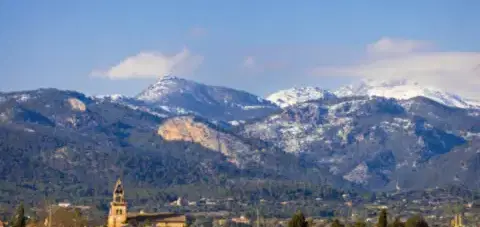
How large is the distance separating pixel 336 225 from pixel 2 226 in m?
53.6

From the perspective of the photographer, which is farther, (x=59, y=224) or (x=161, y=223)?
(x=161, y=223)

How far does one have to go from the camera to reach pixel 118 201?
624 ft

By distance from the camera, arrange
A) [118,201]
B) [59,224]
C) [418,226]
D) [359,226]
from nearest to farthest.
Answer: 1. [359,226]
2. [418,226]
3. [59,224]
4. [118,201]

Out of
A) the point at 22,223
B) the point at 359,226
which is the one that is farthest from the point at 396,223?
the point at 22,223

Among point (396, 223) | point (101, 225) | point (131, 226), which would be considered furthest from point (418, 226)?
point (101, 225)

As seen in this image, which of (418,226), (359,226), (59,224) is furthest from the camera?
(59,224)

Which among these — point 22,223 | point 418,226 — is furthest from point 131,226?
point 418,226

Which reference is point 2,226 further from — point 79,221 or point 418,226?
point 418,226

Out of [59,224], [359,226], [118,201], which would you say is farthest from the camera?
[118,201]

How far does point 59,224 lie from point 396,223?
51749 millimetres

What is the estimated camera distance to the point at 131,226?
182 meters

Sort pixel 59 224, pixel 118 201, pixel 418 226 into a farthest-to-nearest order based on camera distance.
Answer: pixel 118 201
pixel 59 224
pixel 418 226

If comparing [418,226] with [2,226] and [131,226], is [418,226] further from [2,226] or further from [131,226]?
[2,226]

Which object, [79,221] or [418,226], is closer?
[418,226]
